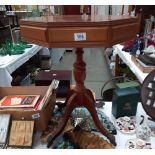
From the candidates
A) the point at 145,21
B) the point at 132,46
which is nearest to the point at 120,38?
the point at 132,46

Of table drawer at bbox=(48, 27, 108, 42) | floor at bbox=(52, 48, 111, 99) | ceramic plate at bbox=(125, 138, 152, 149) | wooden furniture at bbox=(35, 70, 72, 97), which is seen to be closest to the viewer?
table drawer at bbox=(48, 27, 108, 42)

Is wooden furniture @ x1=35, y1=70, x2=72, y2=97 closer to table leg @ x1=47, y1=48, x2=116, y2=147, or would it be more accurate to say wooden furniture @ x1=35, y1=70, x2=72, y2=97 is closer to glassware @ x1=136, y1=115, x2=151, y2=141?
table leg @ x1=47, y1=48, x2=116, y2=147

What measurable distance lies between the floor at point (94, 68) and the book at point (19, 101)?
1372mm

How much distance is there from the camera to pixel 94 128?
83cm

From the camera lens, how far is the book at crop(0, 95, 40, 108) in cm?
81

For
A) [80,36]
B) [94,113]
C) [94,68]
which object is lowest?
[94,68]

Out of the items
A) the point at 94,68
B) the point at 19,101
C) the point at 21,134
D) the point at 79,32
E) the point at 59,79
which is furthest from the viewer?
the point at 94,68

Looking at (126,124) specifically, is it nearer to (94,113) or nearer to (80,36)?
(94,113)

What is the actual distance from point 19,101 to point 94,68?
8.67 ft

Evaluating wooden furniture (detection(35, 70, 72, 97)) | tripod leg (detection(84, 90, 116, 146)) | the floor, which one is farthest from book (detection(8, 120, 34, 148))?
the floor

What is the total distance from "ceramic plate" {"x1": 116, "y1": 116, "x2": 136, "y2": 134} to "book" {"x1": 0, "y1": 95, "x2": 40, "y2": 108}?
0.38 meters

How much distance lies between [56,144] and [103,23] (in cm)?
49

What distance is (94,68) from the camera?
3414mm

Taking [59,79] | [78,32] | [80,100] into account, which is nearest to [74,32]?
[78,32]
